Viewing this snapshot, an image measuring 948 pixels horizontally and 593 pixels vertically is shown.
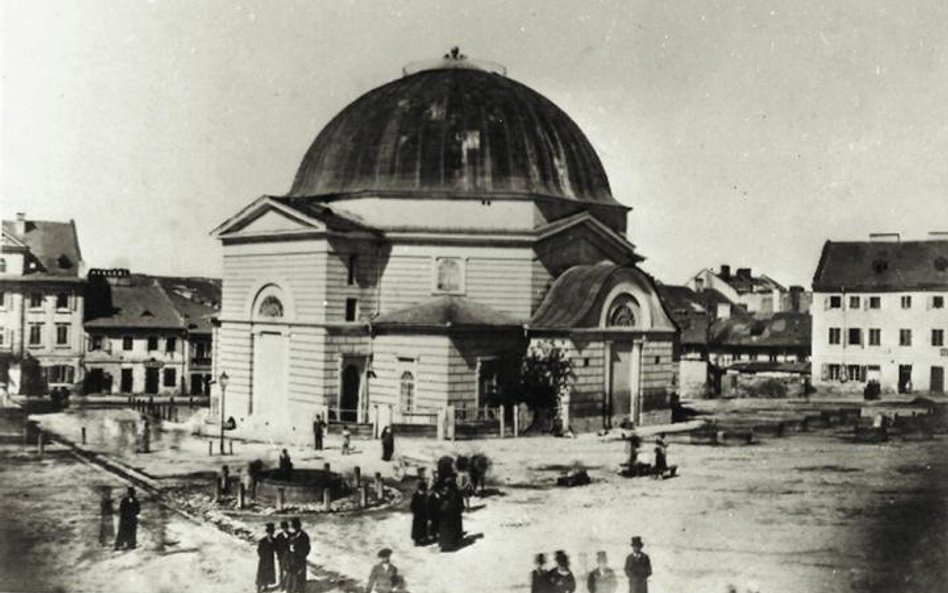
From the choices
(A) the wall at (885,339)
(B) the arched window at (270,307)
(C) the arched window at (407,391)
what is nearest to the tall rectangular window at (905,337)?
(A) the wall at (885,339)

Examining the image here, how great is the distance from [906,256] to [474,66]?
22603 millimetres

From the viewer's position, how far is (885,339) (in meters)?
50.7

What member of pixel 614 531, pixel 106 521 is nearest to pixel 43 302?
pixel 106 521

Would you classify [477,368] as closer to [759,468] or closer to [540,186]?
[540,186]

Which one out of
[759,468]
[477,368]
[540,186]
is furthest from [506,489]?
[540,186]

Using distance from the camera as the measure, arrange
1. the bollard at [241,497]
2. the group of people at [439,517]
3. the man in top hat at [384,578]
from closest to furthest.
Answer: the man in top hat at [384,578] → the group of people at [439,517] → the bollard at [241,497]

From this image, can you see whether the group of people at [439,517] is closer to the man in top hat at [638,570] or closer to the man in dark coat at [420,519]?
the man in dark coat at [420,519]

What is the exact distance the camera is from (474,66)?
49062 millimetres

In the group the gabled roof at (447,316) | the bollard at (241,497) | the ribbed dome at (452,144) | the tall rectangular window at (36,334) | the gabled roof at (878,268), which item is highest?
the ribbed dome at (452,144)

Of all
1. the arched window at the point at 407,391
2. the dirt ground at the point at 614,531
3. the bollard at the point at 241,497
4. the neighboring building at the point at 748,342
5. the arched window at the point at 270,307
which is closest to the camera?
the dirt ground at the point at 614,531

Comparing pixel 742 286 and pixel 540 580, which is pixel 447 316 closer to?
pixel 540 580

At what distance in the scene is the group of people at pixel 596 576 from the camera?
18.8 meters

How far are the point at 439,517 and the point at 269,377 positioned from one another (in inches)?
902

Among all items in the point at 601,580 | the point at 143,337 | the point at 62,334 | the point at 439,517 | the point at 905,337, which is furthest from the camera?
the point at 143,337
